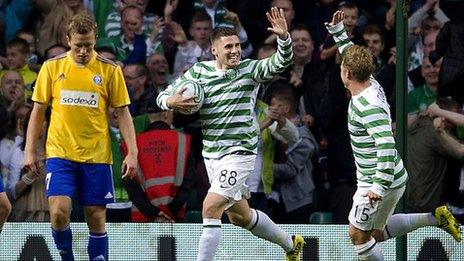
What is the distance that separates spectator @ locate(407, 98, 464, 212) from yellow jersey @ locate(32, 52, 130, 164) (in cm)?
349

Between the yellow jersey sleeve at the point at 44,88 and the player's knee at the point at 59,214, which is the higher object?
the yellow jersey sleeve at the point at 44,88

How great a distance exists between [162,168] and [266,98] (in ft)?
3.88

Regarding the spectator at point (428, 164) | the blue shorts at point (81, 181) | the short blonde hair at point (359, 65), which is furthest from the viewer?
the spectator at point (428, 164)

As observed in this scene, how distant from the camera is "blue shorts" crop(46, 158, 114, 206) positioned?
10438 millimetres

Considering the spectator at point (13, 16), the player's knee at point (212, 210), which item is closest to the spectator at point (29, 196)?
the spectator at point (13, 16)

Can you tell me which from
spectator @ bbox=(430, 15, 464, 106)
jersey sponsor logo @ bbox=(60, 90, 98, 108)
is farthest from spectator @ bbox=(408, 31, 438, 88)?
jersey sponsor logo @ bbox=(60, 90, 98, 108)

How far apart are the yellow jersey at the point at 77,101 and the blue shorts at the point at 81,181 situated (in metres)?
0.06

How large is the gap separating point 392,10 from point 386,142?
3624 mm

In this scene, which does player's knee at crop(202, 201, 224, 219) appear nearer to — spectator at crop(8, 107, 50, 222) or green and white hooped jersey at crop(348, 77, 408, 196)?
green and white hooped jersey at crop(348, 77, 408, 196)

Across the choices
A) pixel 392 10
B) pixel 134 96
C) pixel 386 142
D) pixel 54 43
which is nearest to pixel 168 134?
pixel 134 96

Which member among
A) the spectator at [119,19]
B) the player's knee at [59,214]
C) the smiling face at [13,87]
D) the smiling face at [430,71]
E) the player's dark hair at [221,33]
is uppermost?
the player's dark hair at [221,33]

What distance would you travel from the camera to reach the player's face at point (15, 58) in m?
13.5

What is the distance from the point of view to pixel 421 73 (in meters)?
13.1

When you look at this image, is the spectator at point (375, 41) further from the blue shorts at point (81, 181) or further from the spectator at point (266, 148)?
the blue shorts at point (81, 181)
